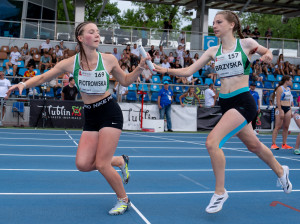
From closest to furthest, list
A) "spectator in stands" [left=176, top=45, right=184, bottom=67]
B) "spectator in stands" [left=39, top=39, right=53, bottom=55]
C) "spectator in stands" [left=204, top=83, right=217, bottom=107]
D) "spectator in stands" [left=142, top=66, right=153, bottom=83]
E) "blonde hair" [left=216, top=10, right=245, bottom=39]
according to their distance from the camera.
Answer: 1. "blonde hair" [left=216, top=10, right=245, bottom=39]
2. "spectator in stands" [left=204, top=83, right=217, bottom=107]
3. "spectator in stands" [left=142, top=66, right=153, bottom=83]
4. "spectator in stands" [left=39, top=39, right=53, bottom=55]
5. "spectator in stands" [left=176, top=45, right=184, bottom=67]

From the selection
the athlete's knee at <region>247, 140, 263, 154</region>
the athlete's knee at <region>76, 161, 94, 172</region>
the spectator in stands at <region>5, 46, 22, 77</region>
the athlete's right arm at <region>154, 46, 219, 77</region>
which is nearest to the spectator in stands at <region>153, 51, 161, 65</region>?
the spectator in stands at <region>5, 46, 22, 77</region>

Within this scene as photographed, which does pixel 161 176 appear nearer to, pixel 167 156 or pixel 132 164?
pixel 132 164

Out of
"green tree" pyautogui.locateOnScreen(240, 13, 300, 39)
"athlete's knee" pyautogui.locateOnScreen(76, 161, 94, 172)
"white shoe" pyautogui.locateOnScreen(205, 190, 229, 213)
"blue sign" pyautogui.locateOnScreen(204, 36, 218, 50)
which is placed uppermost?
"green tree" pyautogui.locateOnScreen(240, 13, 300, 39)

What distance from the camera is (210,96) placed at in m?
18.6

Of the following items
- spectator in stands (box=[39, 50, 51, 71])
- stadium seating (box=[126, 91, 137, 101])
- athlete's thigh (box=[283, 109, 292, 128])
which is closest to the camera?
athlete's thigh (box=[283, 109, 292, 128])

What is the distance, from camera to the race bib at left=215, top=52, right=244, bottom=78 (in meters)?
4.71

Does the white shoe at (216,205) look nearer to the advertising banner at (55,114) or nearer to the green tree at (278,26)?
the advertising banner at (55,114)

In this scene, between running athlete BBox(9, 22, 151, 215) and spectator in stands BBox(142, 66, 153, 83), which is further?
spectator in stands BBox(142, 66, 153, 83)

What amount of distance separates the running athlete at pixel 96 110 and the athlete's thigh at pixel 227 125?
1.13 metres

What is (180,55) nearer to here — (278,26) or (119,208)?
(119,208)

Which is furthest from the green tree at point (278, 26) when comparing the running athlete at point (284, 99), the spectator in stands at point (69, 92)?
the running athlete at point (284, 99)

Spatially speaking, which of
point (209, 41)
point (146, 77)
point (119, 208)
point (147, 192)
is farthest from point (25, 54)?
point (119, 208)

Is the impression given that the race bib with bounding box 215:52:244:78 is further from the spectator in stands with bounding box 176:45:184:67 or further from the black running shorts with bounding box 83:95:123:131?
the spectator in stands with bounding box 176:45:184:67

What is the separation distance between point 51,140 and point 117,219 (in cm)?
877
